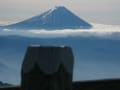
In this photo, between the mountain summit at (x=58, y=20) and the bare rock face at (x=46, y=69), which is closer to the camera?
the bare rock face at (x=46, y=69)

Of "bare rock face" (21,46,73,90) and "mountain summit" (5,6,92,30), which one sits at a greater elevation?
"bare rock face" (21,46,73,90)

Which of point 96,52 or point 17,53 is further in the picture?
point 96,52

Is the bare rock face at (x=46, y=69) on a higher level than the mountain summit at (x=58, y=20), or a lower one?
higher

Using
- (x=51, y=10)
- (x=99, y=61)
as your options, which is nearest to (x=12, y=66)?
(x=99, y=61)

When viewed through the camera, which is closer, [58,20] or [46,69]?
[46,69]

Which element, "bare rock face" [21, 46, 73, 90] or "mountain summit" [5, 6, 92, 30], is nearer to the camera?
"bare rock face" [21, 46, 73, 90]

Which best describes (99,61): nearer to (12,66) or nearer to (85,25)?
(12,66)

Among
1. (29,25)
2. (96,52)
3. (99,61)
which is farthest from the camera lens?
(29,25)

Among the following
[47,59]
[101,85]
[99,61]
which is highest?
[47,59]
